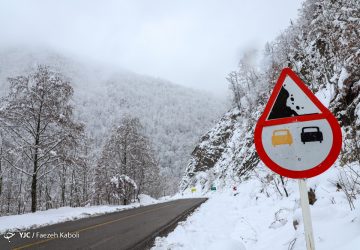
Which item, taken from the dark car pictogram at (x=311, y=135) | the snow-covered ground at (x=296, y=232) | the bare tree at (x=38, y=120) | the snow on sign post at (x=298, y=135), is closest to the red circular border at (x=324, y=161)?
the snow on sign post at (x=298, y=135)

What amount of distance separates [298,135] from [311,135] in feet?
0.38

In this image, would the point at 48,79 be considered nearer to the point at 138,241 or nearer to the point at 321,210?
the point at 138,241

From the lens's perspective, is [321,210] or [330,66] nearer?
[321,210]

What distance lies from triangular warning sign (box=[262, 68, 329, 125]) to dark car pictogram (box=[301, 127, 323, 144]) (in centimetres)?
12

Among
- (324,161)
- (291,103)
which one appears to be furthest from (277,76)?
(324,161)

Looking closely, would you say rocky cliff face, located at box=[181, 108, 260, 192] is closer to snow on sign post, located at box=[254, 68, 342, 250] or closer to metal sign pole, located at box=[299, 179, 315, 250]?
snow on sign post, located at box=[254, 68, 342, 250]

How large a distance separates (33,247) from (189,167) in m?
84.0

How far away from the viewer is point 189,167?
90.9 metres

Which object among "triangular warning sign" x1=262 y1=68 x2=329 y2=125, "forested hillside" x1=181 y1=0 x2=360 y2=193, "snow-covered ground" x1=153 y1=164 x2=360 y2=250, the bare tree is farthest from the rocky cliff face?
"triangular warning sign" x1=262 y1=68 x2=329 y2=125

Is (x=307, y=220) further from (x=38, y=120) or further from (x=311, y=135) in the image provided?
(x=38, y=120)

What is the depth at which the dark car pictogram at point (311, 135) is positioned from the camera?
290cm

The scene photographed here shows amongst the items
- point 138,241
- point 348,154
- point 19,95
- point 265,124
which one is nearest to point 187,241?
point 138,241

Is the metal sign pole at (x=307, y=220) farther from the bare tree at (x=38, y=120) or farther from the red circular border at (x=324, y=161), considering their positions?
the bare tree at (x=38, y=120)

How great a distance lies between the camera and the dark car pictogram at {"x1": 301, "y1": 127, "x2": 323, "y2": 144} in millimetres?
2900
